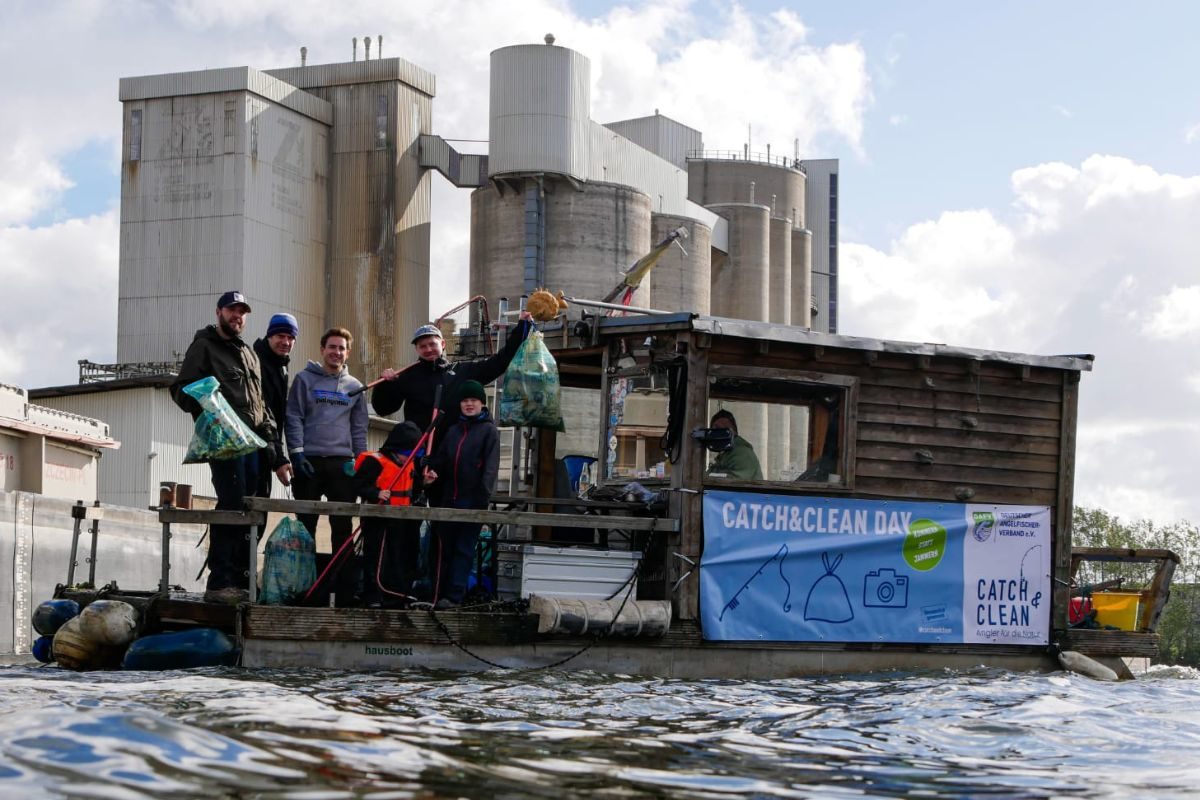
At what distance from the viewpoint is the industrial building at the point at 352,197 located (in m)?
47.4

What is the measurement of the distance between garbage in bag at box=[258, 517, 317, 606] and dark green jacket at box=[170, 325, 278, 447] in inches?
26.1

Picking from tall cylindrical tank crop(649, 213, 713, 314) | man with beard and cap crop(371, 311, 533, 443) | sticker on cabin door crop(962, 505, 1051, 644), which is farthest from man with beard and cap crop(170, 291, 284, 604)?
tall cylindrical tank crop(649, 213, 713, 314)

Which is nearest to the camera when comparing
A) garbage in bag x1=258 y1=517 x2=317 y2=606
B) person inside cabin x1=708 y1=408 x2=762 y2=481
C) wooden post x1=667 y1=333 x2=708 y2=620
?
garbage in bag x1=258 y1=517 x2=317 y2=606

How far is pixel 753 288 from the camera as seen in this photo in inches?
2648

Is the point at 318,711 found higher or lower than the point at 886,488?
lower

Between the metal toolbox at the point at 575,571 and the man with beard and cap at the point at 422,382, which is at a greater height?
the man with beard and cap at the point at 422,382

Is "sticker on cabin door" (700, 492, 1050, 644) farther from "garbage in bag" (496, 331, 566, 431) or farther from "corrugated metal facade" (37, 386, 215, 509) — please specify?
"corrugated metal facade" (37, 386, 215, 509)

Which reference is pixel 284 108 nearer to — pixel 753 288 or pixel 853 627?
pixel 753 288

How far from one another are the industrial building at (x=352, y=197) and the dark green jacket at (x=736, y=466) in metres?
32.0

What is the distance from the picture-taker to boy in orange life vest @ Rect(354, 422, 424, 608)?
35.5 feet

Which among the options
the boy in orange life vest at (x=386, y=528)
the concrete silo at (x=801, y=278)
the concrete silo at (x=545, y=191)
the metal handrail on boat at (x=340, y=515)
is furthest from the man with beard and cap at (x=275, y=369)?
the concrete silo at (x=801, y=278)

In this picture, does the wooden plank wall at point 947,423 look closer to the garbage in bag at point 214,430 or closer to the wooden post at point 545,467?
the wooden post at point 545,467

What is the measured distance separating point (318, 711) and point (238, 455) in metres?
3.10

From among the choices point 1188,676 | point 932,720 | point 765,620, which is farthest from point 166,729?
point 1188,676
